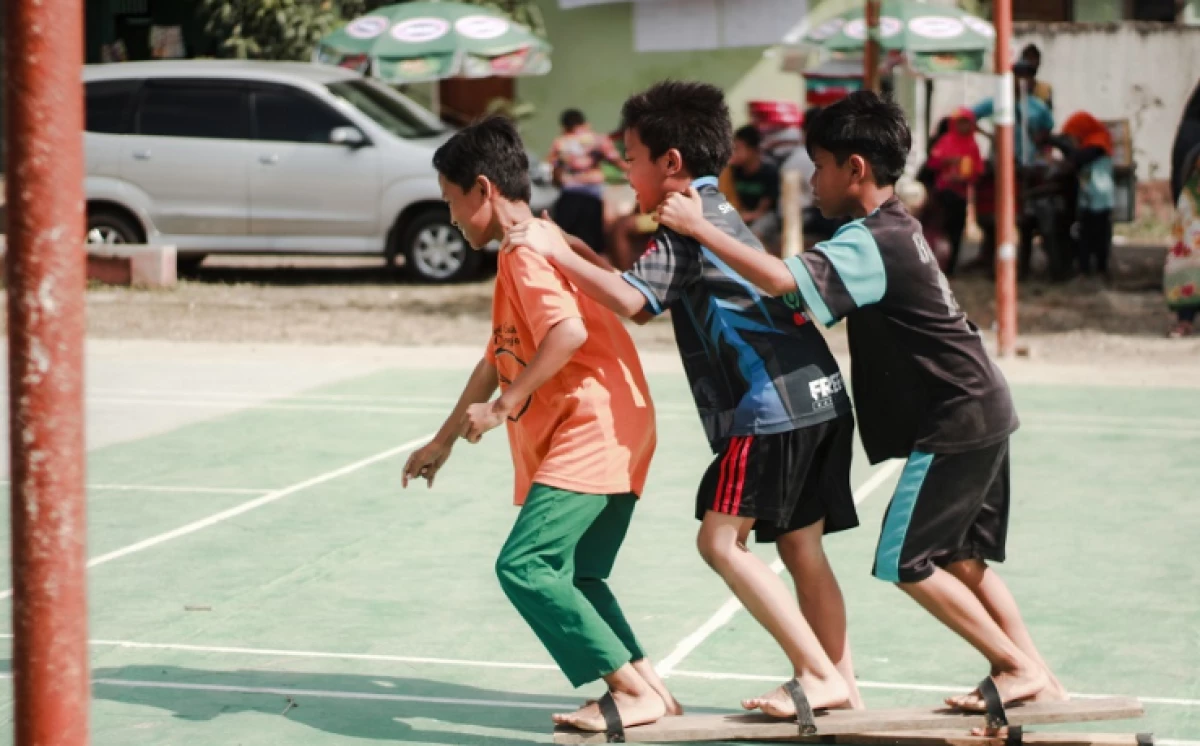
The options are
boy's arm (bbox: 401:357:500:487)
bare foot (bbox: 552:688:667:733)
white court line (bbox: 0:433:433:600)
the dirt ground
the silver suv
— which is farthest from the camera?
the silver suv

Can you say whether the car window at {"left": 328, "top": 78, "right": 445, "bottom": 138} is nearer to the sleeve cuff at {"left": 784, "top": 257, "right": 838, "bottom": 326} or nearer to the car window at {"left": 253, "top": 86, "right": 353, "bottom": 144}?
the car window at {"left": 253, "top": 86, "right": 353, "bottom": 144}

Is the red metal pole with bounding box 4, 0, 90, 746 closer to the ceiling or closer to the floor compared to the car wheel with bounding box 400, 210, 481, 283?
closer to the ceiling

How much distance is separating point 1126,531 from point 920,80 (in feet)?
53.9

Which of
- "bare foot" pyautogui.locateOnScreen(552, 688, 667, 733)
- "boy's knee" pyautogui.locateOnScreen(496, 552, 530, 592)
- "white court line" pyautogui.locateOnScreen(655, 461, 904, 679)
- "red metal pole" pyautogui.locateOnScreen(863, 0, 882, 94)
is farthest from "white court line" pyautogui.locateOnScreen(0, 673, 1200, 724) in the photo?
"red metal pole" pyautogui.locateOnScreen(863, 0, 882, 94)

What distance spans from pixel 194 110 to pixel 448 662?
43.4ft

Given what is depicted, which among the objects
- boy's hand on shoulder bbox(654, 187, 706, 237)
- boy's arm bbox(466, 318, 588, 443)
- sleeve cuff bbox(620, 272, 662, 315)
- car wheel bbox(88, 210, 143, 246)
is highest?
boy's hand on shoulder bbox(654, 187, 706, 237)

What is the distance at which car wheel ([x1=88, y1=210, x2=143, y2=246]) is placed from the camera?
60.0 ft

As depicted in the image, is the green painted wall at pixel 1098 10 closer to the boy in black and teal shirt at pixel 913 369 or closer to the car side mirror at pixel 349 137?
the car side mirror at pixel 349 137

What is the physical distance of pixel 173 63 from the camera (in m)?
19.0

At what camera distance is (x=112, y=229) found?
1839 cm

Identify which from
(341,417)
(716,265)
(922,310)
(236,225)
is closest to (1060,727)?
(922,310)

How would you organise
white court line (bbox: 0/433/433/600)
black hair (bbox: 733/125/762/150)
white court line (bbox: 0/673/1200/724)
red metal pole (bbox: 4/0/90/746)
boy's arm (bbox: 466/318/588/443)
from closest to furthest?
red metal pole (bbox: 4/0/90/746) → boy's arm (bbox: 466/318/588/443) → white court line (bbox: 0/673/1200/724) → white court line (bbox: 0/433/433/600) → black hair (bbox: 733/125/762/150)

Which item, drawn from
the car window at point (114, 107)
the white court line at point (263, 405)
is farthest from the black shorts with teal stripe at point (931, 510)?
A: the car window at point (114, 107)

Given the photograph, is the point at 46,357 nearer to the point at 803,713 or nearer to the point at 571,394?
the point at 571,394
